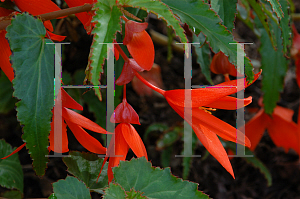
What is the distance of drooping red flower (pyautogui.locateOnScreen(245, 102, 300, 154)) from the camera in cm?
105

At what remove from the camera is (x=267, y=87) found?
0.91m

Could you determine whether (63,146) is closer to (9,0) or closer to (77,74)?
(9,0)

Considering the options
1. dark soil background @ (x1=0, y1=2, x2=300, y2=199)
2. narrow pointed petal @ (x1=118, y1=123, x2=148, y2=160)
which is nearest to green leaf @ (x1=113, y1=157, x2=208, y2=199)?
narrow pointed petal @ (x1=118, y1=123, x2=148, y2=160)

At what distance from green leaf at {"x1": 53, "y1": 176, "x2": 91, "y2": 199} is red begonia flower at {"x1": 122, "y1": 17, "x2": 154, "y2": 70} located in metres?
0.24

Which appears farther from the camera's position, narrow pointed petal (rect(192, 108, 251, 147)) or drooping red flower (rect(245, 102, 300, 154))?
drooping red flower (rect(245, 102, 300, 154))

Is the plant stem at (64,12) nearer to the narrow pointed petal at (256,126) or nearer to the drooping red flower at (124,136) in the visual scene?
the drooping red flower at (124,136)

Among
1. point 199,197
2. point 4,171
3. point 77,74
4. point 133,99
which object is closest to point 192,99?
point 199,197

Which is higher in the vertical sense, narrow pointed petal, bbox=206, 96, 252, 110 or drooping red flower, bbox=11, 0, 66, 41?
drooping red flower, bbox=11, 0, 66, 41

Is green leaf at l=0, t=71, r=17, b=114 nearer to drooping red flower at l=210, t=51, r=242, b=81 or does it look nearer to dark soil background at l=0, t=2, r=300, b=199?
dark soil background at l=0, t=2, r=300, b=199

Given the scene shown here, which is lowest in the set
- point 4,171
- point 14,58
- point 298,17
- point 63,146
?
point 4,171

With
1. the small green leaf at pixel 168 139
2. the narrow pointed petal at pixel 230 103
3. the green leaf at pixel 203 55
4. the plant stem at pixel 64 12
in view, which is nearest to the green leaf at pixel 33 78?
the plant stem at pixel 64 12

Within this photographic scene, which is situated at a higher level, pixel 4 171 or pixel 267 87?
pixel 267 87

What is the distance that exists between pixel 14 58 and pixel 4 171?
1.28 feet

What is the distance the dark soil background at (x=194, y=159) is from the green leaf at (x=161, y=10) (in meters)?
0.64
